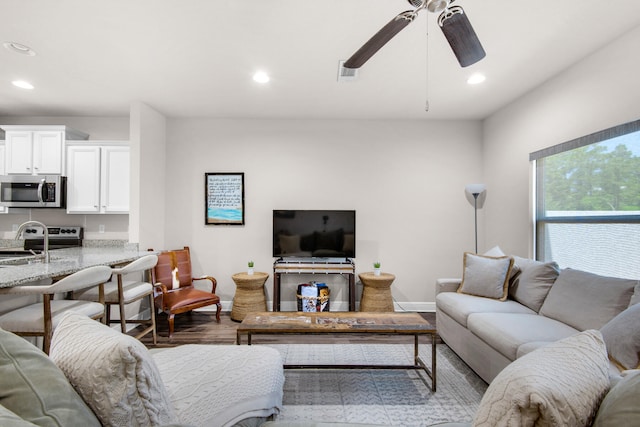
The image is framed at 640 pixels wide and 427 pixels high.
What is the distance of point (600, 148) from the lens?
271 cm

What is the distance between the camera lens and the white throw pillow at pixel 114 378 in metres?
0.88

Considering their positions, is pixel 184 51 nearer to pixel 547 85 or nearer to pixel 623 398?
pixel 623 398

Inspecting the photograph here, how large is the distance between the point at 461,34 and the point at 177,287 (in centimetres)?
395

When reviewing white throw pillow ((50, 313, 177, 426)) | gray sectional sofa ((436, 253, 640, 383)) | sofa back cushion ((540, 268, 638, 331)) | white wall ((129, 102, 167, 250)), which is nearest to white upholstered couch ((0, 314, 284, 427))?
white throw pillow ((50, 313, 177, 426))

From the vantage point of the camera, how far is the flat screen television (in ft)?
14.0

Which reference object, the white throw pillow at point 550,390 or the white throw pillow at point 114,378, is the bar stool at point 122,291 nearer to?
the white throw pillow at point 114,378

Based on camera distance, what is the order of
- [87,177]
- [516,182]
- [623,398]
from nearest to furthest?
[623,398]
[516,182]
[87,177]

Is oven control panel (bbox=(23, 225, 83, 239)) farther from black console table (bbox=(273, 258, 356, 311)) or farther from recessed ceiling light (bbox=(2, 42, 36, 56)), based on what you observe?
black console table (bbox=(273, 258, 356, 311))

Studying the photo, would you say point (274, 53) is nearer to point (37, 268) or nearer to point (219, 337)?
point (37, 268)

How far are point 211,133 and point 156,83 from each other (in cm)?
119

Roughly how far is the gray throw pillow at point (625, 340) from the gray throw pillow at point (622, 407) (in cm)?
119

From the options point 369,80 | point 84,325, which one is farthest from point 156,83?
point 84,325

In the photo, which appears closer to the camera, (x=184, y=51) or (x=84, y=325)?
(x=84, y=325)

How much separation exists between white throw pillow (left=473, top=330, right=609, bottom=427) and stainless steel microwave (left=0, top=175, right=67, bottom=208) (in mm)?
4847
